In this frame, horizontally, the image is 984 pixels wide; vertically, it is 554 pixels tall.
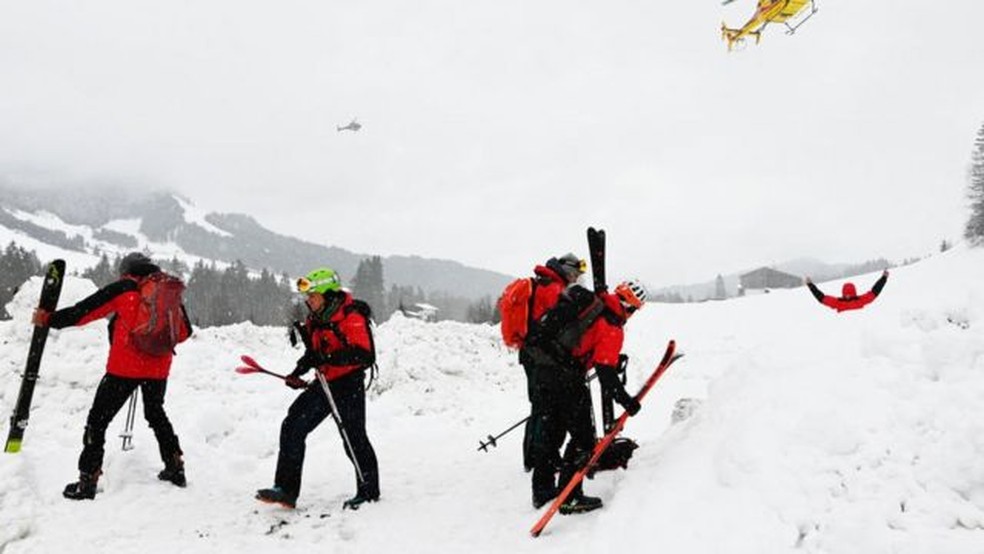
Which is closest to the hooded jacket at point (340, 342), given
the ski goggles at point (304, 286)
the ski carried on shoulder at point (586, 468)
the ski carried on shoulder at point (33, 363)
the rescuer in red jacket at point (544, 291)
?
the ski goggles at point (304, 286)

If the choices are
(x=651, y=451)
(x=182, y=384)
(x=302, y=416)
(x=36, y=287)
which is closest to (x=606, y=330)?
(x=651, y=451)

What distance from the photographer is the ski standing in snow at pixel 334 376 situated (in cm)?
712

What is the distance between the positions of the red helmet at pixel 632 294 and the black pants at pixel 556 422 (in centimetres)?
89

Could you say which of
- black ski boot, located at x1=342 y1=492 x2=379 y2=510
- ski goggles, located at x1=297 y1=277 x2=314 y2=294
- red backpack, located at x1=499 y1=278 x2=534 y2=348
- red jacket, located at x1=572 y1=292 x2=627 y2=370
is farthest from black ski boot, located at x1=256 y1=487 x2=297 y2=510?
red jacket, located at x1=572 y1=292 x2=627 y2=370

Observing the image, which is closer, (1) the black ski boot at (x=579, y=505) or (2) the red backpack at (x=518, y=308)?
(1) the black ski boot at (x=579, y=505)

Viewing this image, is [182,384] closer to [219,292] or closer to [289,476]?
[289,476]

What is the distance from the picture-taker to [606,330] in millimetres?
6559

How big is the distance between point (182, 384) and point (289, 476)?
19.4 ft

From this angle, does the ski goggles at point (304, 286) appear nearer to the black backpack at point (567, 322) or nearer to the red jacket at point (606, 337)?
the black backpack at point (567, 322)

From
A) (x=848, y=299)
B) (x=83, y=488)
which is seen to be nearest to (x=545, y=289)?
(x=848, y=299)

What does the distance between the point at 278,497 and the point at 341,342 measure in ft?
5.63

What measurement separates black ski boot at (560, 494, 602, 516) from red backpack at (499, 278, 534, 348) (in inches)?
67.5

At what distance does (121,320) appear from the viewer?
704 cm

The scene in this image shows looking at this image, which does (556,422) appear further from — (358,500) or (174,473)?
(174,473)
